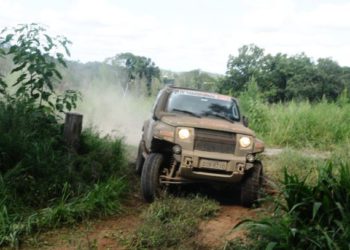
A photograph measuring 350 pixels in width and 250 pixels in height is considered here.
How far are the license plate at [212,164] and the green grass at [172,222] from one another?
47 cm

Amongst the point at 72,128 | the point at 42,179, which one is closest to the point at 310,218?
the point at 42,179

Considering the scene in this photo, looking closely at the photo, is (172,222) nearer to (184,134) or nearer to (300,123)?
(184,134)

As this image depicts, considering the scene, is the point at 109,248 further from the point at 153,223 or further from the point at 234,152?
the point at 234,152

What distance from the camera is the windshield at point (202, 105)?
8.02 m

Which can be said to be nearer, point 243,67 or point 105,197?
point 105,197

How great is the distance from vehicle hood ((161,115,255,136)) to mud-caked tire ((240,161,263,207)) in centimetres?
55

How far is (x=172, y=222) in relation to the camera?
5.68 metres

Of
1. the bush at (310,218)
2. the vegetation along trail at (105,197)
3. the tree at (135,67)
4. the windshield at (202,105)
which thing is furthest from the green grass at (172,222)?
the tree at (135,67)

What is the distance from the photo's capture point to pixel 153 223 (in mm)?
5625

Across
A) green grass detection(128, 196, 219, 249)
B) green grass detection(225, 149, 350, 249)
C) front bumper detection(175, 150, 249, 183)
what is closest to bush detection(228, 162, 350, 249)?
green grass detection(225, 149, 350, 249)

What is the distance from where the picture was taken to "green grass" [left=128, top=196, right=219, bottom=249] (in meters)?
5.15

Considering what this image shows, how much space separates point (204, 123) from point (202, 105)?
108 cm

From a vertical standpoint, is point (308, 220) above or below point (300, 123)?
below

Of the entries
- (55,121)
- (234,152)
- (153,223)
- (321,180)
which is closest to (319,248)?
(321,180)
